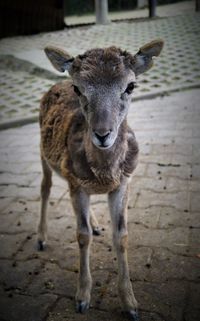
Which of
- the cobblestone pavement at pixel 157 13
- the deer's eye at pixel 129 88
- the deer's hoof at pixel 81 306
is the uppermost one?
the deer's eye at pixel 129 88

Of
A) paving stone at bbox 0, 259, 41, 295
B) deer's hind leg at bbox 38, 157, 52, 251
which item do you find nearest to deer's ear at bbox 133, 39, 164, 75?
deer's hind leg at bbox 38, 157, 52, 251

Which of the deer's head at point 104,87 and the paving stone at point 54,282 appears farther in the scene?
the paving stone at point 54,282

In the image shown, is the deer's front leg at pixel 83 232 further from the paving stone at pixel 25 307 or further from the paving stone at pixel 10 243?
the paving stone at pixel 10 243

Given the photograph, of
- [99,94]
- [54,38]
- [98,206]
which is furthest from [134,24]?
[99,94]

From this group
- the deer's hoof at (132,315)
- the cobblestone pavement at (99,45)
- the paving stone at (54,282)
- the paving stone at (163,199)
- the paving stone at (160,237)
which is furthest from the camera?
the cobblestone pavement at (99,45)

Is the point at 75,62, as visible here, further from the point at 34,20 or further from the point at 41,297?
the point at 34,20

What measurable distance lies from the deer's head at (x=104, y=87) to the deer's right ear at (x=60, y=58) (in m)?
0.11

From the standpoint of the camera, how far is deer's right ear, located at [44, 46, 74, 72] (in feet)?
10.6

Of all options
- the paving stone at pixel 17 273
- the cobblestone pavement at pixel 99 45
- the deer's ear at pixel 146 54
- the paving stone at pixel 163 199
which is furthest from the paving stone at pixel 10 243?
the cobblestone pavement at pixel 99 45

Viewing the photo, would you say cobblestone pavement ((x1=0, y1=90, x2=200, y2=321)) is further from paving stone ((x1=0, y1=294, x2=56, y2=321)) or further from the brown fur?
the brown fur

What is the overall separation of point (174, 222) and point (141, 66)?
1.78m

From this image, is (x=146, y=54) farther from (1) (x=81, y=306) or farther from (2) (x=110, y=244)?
(1) (x=81, y=306)

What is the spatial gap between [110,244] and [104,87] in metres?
1.80

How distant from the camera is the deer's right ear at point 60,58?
3.24 metres
